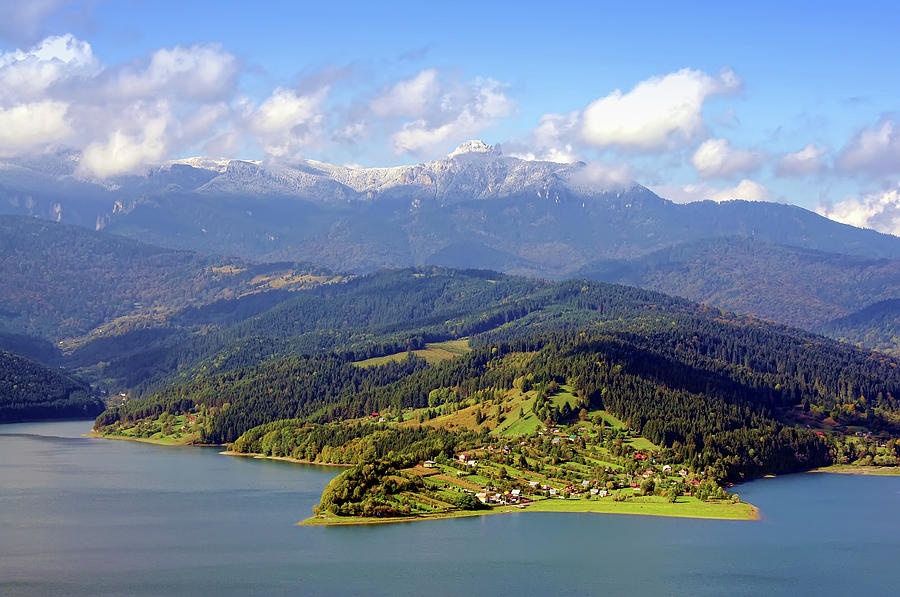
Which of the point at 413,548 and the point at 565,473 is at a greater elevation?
the point at 565,473

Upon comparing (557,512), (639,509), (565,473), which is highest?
(565,473)

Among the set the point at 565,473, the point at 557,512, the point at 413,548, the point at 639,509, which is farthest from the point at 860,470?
the point at 413,548

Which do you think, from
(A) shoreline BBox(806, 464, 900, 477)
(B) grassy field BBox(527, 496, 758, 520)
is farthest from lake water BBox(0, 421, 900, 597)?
(A) shoreline BBox(806, 464, 900, 477)

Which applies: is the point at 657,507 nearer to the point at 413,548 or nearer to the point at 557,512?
the point at 557,512

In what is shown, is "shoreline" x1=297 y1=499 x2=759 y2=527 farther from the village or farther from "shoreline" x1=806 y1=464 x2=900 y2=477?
"shoreline" x1=806 y1=464 x2=900 y2=477

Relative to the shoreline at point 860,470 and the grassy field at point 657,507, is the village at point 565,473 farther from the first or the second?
the shoreline at point 860,470

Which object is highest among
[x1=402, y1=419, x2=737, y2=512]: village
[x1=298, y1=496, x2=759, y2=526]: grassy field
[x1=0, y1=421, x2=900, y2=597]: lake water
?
[x1=402, y1=419, x2=737, y2=512]: village

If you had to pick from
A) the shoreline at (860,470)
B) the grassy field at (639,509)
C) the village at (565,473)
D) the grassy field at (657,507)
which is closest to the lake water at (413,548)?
the grassy field at (639,509)
